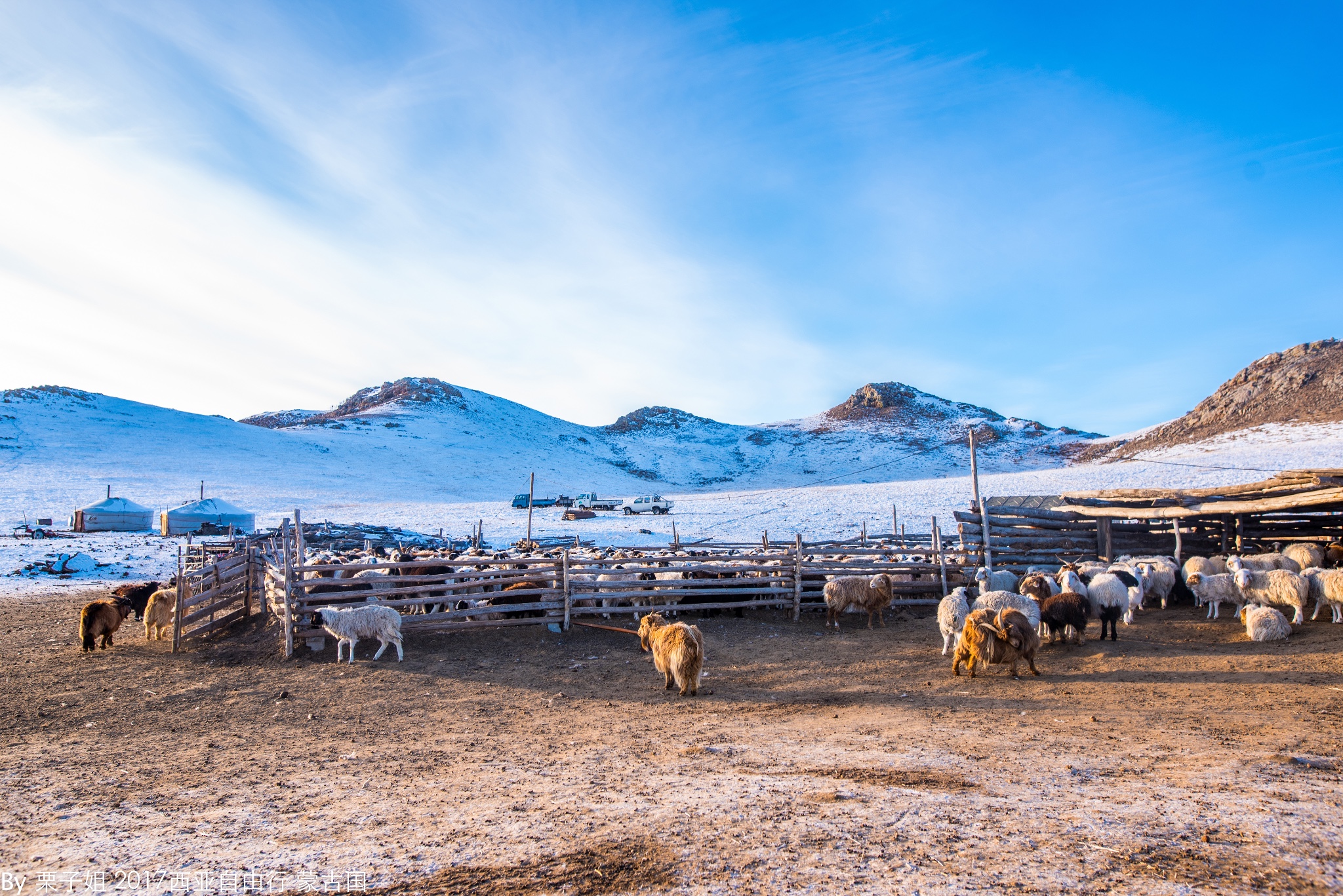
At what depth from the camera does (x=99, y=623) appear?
432 inches

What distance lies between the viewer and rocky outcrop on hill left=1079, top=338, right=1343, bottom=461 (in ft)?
180

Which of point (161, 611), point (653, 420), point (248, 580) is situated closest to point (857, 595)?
point (161, 611)

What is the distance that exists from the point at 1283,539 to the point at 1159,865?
19.6 meters

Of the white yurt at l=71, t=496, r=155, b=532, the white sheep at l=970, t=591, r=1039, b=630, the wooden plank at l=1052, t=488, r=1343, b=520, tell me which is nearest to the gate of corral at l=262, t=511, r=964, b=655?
the white sheep at l=970, t=591, r=1039, b=630

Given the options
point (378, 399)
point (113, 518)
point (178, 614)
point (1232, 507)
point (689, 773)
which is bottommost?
point (689, 773)

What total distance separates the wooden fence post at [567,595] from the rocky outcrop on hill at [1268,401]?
59204 millimetres

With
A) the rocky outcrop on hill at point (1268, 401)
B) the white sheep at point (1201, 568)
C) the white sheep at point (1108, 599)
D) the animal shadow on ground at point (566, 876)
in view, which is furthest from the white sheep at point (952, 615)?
the rocky outcrop on hill at point (1268, 401)

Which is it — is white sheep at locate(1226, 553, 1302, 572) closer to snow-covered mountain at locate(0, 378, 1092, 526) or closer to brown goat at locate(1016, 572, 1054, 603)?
brown goat at locate(1016, 572, 1054, 603)

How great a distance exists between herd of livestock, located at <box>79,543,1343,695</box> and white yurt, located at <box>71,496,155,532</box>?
2889 centimetres

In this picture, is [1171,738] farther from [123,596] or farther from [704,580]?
[123,596]

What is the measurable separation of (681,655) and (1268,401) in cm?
7560

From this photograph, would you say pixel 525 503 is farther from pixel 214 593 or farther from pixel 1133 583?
pixel 1133 583

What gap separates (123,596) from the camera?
13.7 metres

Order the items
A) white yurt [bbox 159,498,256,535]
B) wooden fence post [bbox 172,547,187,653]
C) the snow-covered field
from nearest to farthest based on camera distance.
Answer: wooden fence post [bbox 172,547,187,653] < the snow-covered field < white yurt [bbox 159,498,256,535]
